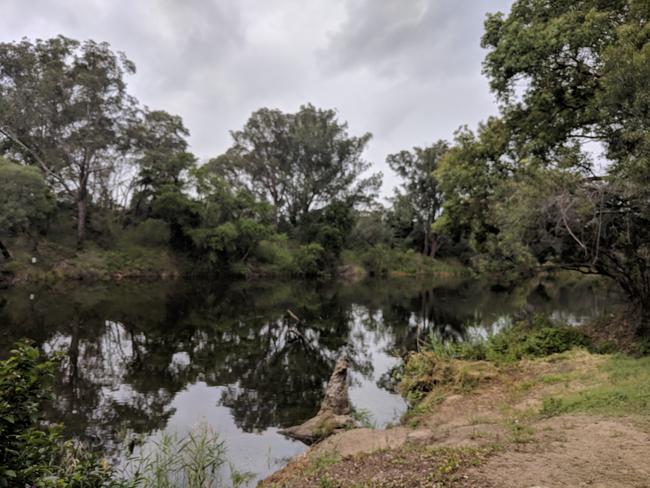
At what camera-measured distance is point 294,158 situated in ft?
176

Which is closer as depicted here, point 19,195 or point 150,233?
point 19,195

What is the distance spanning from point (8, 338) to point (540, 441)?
571 inches

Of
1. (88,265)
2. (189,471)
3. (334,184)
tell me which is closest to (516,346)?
(189,471)

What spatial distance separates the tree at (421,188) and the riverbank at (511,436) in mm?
49054

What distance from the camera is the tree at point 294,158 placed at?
52.8 metres

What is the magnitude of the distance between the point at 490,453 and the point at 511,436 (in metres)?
0.78

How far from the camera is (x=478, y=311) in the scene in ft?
73.3

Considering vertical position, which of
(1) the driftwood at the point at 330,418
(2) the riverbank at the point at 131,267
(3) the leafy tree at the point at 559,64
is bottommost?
(1) the driftwood at the point at 330,418

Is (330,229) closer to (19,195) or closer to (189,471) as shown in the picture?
(19,195)

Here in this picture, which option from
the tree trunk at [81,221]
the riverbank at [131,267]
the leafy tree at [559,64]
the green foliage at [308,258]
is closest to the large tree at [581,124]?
the leafy tree at [559,64]

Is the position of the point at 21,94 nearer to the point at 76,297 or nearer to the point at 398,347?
the point at 76,297

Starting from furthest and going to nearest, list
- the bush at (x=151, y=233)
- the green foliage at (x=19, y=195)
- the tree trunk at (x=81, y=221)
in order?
1. the bush at (x=151, y=233)
2. the tree trunk at (x=81, y=221)
3. the green foliage at (x=19, y=195)

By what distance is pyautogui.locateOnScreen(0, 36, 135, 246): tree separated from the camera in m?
35.2

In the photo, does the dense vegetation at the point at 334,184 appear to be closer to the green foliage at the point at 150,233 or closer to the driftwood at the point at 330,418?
the green foliage at the point at 150,233
